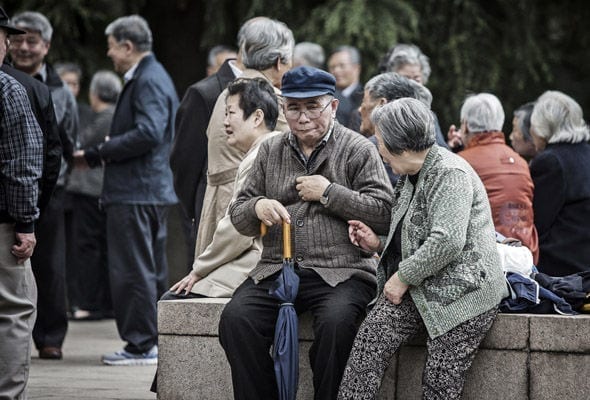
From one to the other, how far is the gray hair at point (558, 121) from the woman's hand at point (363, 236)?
2.20 metres

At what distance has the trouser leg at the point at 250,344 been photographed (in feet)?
20.0

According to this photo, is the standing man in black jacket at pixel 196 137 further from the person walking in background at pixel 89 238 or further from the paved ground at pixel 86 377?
the person walking in background at pixel 89 238

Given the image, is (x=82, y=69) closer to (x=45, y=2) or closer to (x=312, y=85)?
(x=45, y=2)

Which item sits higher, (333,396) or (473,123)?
(473,123)

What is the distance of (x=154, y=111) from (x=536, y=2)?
4.83 m

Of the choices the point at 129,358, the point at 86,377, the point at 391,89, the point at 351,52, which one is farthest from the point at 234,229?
the point at 351,52

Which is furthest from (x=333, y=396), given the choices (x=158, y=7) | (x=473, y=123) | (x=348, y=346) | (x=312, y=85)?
(x=158, y=7)

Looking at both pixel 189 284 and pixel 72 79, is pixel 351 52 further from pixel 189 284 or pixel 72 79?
pixel 189 284

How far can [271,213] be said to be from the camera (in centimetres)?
611

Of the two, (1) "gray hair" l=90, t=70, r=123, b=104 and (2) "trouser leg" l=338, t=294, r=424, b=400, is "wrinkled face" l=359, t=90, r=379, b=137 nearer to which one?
(2) "trouser leg" l=338, t=294, r=424, b=400

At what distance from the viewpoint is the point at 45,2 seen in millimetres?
11836

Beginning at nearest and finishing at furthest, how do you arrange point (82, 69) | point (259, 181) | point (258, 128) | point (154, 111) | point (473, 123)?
point (259, 181)
point (258, 128)
point (473, 123)
point (154, 111)
point (82, 69)

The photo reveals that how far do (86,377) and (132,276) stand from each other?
1.00 meters

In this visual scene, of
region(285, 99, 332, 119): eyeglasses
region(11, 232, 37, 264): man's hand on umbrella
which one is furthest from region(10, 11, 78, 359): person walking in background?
region(285, 99, 332, 119): eyeglasses
